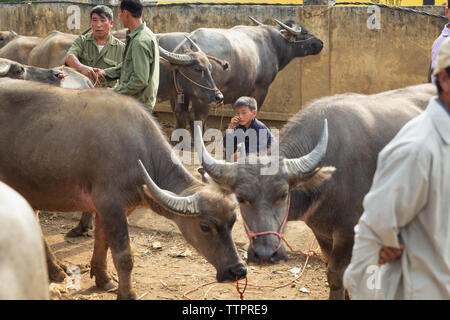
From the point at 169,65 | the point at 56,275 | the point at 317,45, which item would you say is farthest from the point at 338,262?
the point at 317,45

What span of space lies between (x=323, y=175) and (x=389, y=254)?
1.84 metres

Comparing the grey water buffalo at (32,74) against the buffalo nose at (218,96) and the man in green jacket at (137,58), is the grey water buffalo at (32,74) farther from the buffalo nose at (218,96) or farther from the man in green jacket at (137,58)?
the buffalo nose at (218,96)

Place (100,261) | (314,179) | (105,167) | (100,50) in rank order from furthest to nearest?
(100,50) < (100,261) < (105,167) < (314,179)

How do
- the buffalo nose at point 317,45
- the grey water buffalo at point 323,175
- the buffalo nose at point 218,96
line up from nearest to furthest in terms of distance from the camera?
1. the grey water buffalo at point 323,175
2. the buffalo nose at point 218,96
3. the buffalo nose at point 317,45

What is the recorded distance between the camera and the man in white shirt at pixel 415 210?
2514 mm

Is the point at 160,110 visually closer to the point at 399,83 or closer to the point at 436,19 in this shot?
the point at 399,83

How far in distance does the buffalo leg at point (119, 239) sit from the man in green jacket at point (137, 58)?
151cm

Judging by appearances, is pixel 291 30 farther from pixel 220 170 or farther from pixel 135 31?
pixel 220 170

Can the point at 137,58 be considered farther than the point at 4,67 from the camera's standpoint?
No

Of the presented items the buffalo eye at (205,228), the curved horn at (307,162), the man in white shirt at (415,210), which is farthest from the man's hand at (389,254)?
the buffalo eye at (205,228)

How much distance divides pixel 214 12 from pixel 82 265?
6810 mm

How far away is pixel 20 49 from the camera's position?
974 centimetres

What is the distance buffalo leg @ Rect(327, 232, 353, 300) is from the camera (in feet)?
15.5

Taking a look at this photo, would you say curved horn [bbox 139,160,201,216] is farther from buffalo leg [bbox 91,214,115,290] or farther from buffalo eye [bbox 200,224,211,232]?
buffalo leg [bbox 91,214,115,290]
